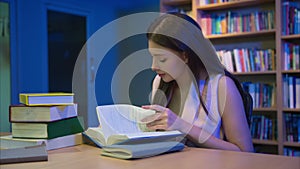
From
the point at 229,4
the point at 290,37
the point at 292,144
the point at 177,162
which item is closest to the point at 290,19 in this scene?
the point at 290,37

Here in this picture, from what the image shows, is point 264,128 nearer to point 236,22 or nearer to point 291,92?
point 291,92

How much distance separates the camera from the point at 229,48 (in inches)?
133

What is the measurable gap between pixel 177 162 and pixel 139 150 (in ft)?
0.33

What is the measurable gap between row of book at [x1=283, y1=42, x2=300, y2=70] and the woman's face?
191 cm

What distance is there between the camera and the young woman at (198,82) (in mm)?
1189

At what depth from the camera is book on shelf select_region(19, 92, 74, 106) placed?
102 cm

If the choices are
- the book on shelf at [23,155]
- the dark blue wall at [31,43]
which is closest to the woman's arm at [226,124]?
the book on shelf at [23,155]

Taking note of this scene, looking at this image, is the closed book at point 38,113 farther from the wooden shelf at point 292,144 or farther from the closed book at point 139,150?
the wooden shelf at point 292,144

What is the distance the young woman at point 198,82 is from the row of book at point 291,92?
69.8 inches

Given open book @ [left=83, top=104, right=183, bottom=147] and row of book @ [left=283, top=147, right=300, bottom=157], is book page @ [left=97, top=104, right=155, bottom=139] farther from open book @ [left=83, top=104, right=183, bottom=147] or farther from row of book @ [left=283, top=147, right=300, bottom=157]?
row of book @ [left=283, top=147, right=300, bottom=157]

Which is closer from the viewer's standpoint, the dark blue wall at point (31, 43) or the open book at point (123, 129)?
the open book at point (123, 129)

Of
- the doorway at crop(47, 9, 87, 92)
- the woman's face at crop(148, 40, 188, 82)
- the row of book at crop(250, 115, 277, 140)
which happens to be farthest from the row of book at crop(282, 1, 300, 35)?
the doorway at crop(47, 9, 87, 92)

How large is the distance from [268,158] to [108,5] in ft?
13.3

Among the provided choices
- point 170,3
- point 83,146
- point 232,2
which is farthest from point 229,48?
point 83,146
